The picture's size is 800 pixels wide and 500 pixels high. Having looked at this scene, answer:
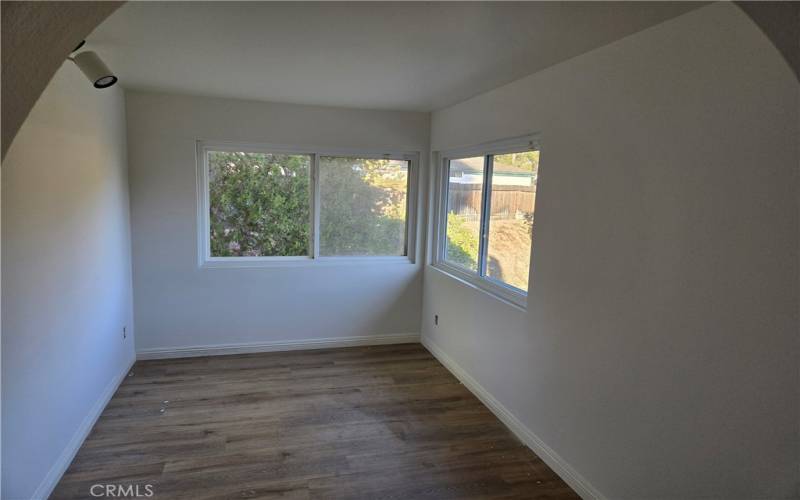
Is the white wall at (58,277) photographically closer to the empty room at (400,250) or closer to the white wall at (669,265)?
the empty room at (400,250)

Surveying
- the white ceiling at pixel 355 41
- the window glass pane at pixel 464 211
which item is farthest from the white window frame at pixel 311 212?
the white ceiling at pixel 355 41

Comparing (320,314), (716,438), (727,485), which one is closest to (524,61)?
(716,438)

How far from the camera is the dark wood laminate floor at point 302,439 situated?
7.74 ft

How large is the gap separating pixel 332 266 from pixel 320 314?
47cm

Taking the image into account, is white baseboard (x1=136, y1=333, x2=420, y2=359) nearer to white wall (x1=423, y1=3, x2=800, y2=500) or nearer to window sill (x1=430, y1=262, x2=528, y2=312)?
window sill (x1=430, y1=262, x2=528, y2=312)

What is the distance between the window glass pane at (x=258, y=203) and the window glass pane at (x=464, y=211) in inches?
52.3

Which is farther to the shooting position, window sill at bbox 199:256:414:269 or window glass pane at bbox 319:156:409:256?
window glass pane at bbox 319:156:409:256

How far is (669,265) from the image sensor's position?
185 cm

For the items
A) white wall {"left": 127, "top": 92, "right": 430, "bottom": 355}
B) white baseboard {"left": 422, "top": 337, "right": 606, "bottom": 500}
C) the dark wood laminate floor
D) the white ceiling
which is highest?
the white ceiling

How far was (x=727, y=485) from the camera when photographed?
1.63m

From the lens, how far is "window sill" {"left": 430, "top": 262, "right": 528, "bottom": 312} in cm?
297

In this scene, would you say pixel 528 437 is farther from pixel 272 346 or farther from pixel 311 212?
pixel 311 212

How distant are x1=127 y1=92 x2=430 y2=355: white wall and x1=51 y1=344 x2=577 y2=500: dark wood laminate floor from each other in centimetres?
39

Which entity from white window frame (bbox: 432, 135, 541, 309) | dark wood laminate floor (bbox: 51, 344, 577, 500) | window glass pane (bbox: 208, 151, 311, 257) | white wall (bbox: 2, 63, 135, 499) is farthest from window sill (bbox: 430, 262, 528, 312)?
white wall (bbox: 2, 63, 135, 499)
